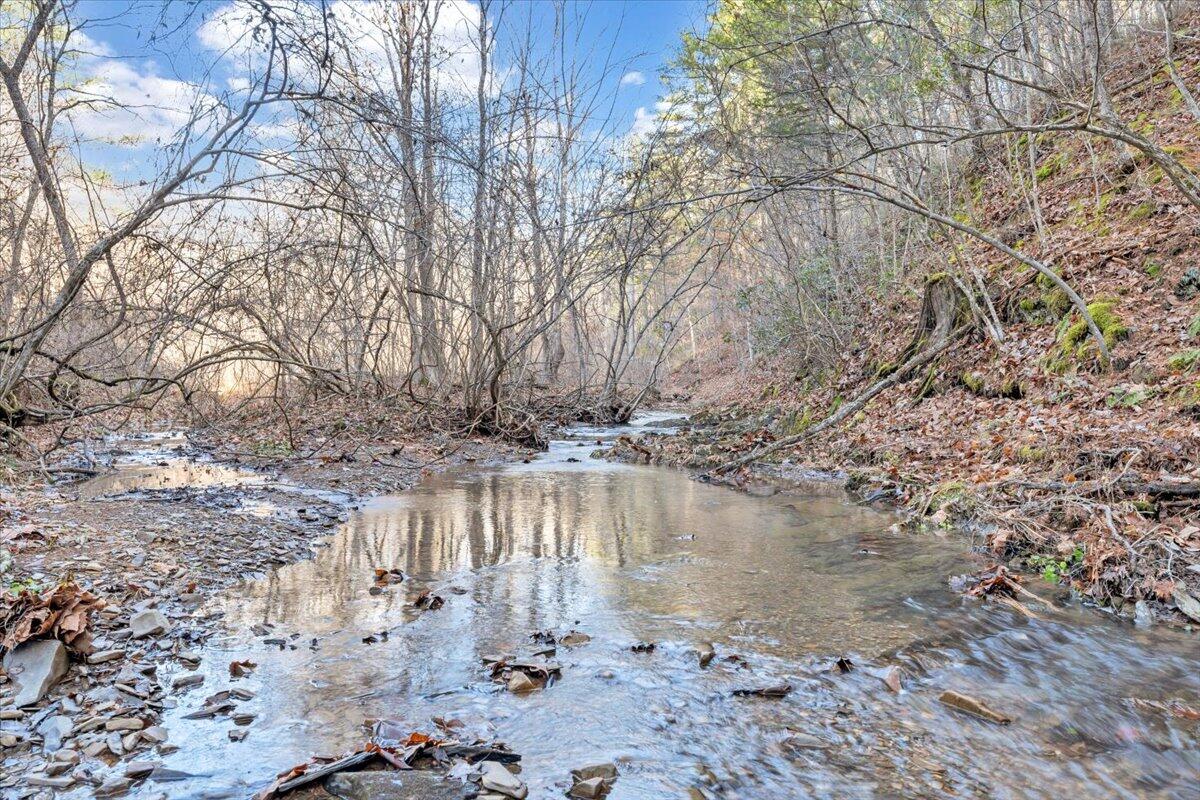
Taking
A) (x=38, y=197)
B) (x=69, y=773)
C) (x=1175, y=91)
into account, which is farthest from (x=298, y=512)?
(x=1175, y=91)

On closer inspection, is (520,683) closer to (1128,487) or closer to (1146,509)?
(1146,509)

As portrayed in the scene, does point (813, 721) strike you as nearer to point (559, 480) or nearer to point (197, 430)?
point (559, 480)

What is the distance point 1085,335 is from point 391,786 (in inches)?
326

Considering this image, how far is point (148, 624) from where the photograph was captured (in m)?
3.59

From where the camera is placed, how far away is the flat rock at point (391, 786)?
2322 millimetres

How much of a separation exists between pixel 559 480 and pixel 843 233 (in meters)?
11.5

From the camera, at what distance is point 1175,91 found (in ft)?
35.5

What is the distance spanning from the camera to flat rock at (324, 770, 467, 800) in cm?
232

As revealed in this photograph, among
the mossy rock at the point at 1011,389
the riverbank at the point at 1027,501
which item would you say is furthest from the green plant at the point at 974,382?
the mossy rock at the point at 1011,389

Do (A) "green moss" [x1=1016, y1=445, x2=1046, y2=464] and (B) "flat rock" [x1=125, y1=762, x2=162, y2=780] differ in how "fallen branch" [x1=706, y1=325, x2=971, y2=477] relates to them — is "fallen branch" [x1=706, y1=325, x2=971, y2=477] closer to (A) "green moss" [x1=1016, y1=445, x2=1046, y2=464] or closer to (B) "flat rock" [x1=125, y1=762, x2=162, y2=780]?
(A) "green moss" [x1=1016, y1=445, x2=1046, y2=464]

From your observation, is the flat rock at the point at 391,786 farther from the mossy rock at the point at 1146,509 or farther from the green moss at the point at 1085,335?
the green moss at the point at 1085,335

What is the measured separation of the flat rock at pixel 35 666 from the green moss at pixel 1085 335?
8854 millimetres

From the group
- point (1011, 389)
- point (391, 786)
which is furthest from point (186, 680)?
point (1011, 389)

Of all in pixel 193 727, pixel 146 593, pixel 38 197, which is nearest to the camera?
pixel 193 727
